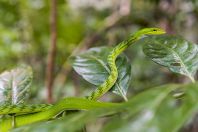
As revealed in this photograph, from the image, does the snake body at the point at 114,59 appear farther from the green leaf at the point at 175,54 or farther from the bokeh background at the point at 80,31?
the bokeh background at the point at 80,31

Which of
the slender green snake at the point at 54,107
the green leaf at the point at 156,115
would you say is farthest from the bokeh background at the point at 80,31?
the green leaf at the point at 156,115

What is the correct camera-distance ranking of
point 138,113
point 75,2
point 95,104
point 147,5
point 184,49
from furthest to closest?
point 75,2
point 147,5
point 184,49
point 95,104
point 138,113

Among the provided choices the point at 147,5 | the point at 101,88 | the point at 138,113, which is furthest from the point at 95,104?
the point at 147,5

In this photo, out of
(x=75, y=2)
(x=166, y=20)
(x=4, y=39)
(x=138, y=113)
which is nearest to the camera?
(x=138, y=113)

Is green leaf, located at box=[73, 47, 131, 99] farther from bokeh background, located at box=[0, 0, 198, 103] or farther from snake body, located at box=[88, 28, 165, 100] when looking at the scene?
bokeh background, located at box=[0, 0, 198, 103]

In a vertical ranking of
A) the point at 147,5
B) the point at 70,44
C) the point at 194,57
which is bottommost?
the point at 194,57

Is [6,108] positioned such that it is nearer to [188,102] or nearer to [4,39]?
[188,102]

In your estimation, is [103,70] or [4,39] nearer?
[103,70]

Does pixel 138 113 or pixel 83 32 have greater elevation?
pixel 83 32
